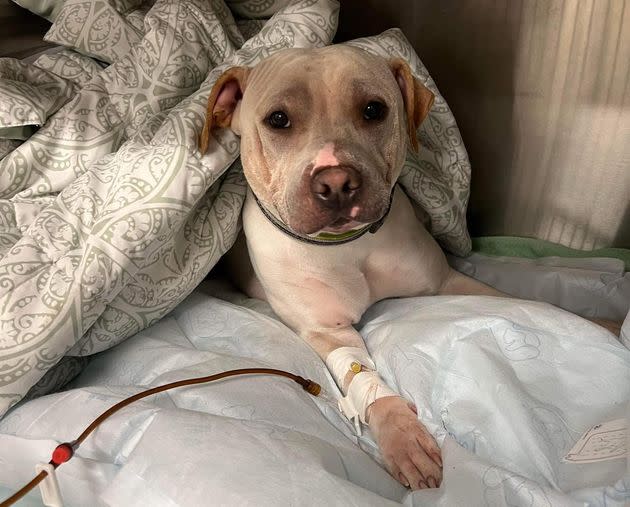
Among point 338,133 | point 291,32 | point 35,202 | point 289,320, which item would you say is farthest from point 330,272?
point 35,202

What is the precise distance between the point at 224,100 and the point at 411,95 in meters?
0.39

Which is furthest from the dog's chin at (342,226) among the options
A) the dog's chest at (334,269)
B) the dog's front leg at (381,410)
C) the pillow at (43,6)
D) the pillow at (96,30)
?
the pillow at (43,6)

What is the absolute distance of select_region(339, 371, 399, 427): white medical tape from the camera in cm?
111

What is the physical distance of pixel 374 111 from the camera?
117 centimetres

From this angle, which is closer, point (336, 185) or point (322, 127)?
point (336, 185)

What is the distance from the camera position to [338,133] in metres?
1.10

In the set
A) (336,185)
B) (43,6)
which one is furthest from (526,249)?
(43,6)

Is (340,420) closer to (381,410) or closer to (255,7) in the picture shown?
(381,410)

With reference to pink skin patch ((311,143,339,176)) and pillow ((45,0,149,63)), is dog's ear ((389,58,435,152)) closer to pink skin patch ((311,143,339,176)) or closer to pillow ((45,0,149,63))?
pink skin patch ((311,143,339,176))

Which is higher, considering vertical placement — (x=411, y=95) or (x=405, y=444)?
(x=411, y=95)

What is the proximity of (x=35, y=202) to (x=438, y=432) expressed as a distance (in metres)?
0.99

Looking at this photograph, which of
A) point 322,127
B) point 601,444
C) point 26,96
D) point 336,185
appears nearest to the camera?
point 601,444

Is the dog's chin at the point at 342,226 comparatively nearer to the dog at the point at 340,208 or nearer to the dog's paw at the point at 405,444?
the dog at the point at 340,208

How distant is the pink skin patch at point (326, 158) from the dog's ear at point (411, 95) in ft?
0.99
